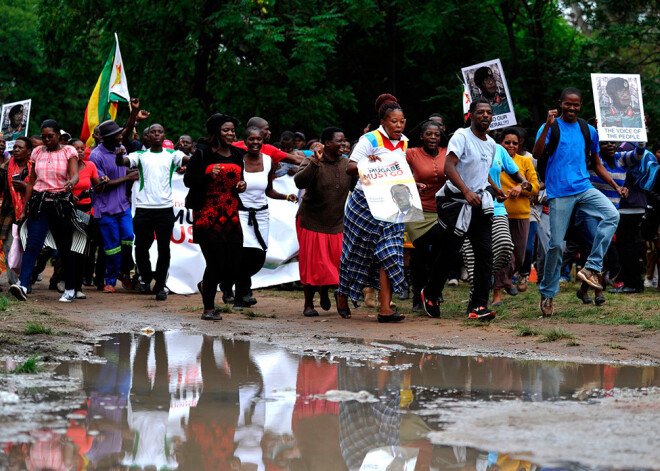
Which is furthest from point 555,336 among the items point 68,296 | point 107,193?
point 107,193

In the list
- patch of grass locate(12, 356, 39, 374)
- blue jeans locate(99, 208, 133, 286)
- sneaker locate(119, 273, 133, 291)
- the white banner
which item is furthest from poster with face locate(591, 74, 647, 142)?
patch of grass locate(12, 356, 39, 374)

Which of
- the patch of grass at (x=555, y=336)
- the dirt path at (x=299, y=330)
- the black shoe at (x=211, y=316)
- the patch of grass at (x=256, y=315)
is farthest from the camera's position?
the patch of grass at (x=256, y=315)

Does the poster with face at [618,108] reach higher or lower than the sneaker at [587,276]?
higher

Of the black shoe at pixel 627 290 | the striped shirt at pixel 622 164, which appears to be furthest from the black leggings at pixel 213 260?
the black shoe at pixel 627 290

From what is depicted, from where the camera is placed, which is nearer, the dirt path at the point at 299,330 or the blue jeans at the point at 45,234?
the dirt path at the point at 299,330

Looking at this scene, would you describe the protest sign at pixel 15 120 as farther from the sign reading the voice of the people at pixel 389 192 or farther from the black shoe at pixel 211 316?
the sign reading the voice of the people at pixel 389 192

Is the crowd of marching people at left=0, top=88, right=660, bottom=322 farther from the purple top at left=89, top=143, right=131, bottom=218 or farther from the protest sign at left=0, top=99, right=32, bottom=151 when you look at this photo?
the protest sign at left=0, top=99, right=32, bottom=151

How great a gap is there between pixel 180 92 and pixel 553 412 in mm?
17890

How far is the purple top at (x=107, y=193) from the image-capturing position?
496 inches

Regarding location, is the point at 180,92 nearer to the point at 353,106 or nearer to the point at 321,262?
the point at 353,106

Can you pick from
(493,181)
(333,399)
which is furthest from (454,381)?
(493,181)

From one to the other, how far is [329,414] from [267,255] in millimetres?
8588

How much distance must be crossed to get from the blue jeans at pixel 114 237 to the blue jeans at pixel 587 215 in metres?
5.72

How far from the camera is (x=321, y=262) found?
10.1 meters
